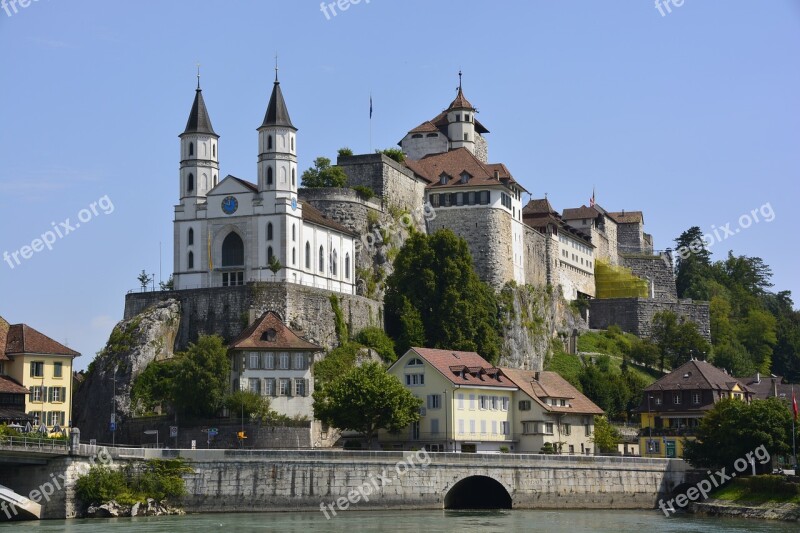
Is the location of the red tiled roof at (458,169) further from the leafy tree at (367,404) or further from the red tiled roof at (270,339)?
the leafy tree at (367,404)

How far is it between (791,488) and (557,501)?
489 inches

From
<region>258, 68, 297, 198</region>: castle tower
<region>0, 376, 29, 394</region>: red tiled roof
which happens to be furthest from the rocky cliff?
<region>258, 68, 297, 198</region>: castle tower

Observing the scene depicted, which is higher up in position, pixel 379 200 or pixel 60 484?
pixel 379 200

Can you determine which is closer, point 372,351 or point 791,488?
point 791,488

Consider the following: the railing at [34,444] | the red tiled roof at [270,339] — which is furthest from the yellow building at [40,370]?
the railing at [34,444]

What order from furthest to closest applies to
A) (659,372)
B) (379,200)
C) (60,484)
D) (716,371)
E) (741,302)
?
(741,302) → (659,372) → (379,200) → (716,371) → (60,484)

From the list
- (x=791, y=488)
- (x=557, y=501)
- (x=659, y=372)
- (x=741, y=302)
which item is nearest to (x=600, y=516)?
(x=557, y=501)

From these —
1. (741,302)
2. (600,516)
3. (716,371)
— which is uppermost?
(741,302)

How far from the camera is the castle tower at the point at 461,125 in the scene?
447 ft

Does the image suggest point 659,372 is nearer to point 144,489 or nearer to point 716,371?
point 716,371

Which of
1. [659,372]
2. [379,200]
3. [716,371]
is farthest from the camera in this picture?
[659,372]

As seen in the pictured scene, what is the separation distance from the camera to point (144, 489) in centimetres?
7606

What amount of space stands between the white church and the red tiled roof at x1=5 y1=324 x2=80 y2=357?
13.9 meters

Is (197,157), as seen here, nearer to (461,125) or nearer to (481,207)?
(481,207)
